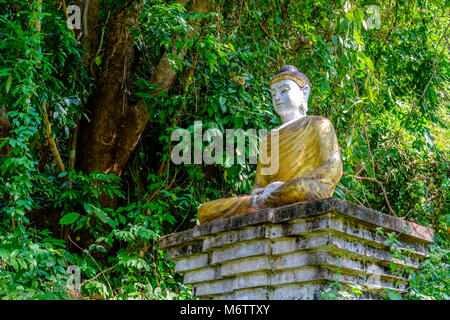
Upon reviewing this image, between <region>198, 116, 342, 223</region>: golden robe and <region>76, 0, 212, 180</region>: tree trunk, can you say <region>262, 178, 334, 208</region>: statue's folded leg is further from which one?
<region>76, 0, 212, 180</region>: tree trunk

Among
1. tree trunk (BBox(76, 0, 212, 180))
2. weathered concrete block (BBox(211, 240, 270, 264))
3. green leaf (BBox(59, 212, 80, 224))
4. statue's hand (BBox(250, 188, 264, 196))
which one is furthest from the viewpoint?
tree trunk (BBox(76, 0, 212, 180))

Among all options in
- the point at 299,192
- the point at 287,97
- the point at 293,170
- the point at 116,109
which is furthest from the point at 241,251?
the point at 116,109

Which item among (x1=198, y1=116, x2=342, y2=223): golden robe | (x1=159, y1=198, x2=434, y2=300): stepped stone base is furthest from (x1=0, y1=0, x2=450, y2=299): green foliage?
(x1=198, y1=116, x2=342, y2=223): golden robe

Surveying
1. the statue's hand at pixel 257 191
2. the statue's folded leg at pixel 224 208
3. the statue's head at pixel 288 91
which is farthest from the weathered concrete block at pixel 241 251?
the statue's head at pixel 288 91

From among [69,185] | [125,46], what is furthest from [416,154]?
[69,185]

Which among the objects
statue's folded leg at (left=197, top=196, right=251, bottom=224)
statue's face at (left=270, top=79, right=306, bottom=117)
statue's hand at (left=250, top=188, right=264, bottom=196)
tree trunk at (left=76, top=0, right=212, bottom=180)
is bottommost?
statue's folded leg at (left=197, top=196, right=251, bottom=224)

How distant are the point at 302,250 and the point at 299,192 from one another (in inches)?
15.7

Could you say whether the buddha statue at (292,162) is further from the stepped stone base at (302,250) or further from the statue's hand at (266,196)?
the stepped stone base at (302,250)

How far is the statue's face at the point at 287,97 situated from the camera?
→ 463cm

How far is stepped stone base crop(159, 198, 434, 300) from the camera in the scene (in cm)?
356

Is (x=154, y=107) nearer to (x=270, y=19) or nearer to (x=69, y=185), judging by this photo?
(x=69, y=185)

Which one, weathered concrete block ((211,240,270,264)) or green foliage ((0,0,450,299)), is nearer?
weathered concrete block ((211,240,270,264))

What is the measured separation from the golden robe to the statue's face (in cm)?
18
